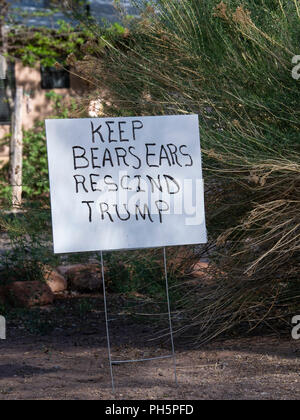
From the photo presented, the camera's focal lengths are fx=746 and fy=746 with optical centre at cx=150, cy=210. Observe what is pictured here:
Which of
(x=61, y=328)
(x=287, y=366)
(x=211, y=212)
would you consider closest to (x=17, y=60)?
(x=61, y=328)

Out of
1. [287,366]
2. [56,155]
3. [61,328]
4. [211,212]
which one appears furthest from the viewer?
[61,328]

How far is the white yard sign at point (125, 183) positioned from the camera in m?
3.58

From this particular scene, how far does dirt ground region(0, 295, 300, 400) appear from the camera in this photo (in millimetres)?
3553

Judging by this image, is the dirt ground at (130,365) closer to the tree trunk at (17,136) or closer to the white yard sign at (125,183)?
the white yard sign at (125,183)

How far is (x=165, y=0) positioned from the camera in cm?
470

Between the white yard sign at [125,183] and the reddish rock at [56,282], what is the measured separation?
2.83 metres

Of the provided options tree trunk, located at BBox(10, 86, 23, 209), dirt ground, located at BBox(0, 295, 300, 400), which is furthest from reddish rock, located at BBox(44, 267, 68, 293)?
tree trunk, located at BBox(10, 86, 23, 209)

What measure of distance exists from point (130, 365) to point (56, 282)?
2427 millimetres

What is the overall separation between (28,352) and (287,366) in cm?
163

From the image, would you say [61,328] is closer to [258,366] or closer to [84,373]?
[84,373]

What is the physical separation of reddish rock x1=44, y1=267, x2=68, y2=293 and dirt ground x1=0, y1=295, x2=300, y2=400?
2.86ft

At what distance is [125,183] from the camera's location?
3691 millimetres

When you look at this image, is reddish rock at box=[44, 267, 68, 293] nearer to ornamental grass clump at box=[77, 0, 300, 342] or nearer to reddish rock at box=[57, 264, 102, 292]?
reddish rock at box=[57, 264, 102, 292]

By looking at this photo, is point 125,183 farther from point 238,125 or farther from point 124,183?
point 238,125
